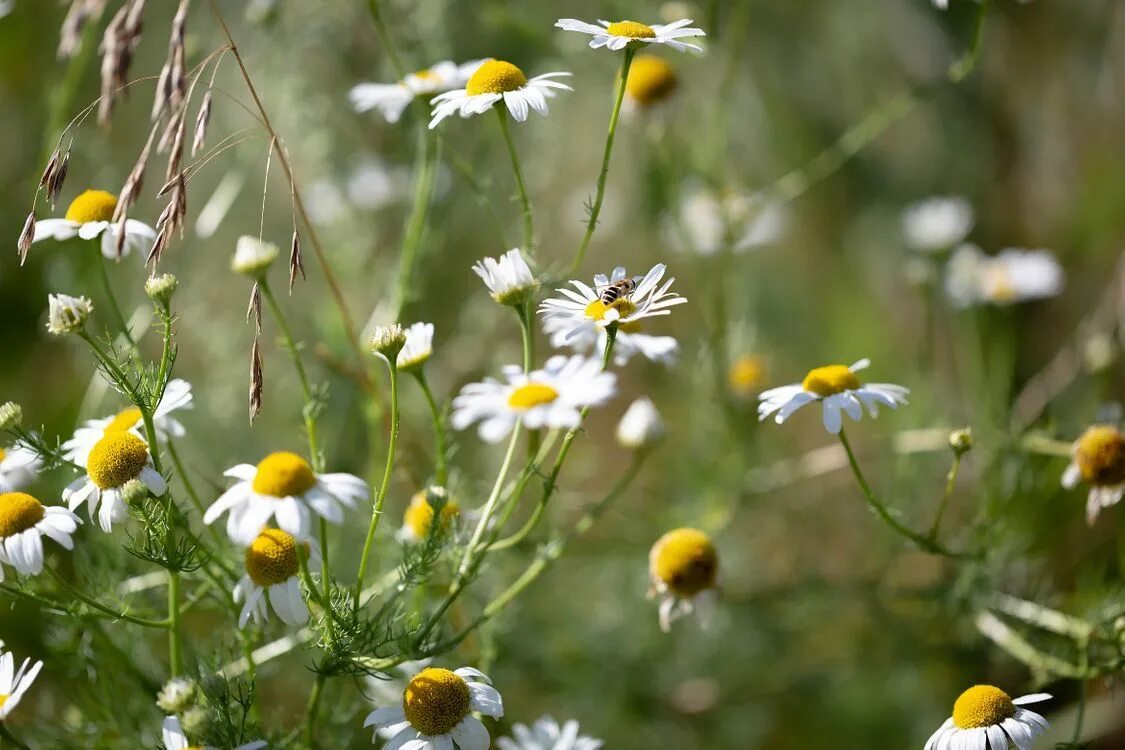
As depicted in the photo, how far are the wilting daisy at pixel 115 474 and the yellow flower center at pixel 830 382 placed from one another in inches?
21.3

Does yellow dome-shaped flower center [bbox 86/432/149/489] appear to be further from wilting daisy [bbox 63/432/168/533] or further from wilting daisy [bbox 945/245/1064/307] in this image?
wilting daisy [bbox 945/245/1064/307]

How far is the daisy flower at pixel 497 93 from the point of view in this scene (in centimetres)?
87

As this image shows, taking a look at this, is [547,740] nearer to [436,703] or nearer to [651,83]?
[436,703]

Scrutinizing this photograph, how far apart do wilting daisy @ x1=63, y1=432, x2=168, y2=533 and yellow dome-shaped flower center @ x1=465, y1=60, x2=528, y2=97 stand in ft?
1.36

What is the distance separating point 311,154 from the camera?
1.79 metres

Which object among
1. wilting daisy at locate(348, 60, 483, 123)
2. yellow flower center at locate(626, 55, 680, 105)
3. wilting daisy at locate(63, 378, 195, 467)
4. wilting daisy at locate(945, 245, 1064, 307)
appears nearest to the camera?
wilting daisy at locate(63, 378, 195, 467)

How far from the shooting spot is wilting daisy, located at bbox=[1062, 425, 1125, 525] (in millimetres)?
998

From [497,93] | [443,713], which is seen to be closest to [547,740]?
[443,713]

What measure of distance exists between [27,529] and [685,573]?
57cm

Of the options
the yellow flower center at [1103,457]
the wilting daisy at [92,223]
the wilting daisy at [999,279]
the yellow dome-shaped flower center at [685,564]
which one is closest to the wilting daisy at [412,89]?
the wilting daisy at [92,223]

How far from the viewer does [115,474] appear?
78 cm

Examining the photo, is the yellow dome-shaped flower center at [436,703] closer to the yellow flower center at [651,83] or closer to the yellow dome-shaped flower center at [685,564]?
the yellow dome-shaped flower center at [685,564]

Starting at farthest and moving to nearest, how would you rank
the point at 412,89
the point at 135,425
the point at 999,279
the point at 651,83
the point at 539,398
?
the point at 999,279 → the point at 651,83 → the point at 412,89 → the point at 135,425 → the point at 539,398

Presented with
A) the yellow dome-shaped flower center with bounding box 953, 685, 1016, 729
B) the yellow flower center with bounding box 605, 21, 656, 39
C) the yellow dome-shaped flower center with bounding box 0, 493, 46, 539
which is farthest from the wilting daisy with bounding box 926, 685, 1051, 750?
the yellow dome-shaped flower center with bounding box 0, 493, 46, 539
